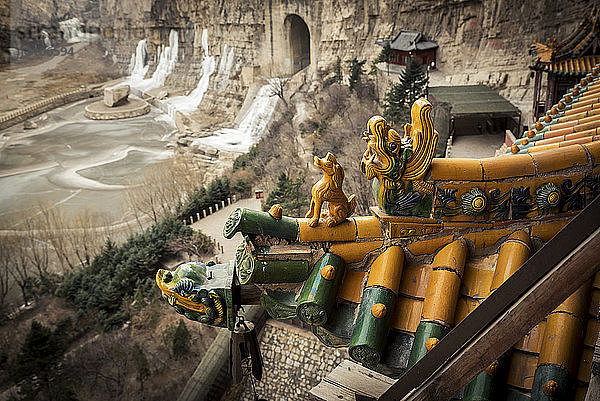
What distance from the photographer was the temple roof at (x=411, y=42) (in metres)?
30.8

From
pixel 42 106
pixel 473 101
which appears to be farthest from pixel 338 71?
pixel 42 106

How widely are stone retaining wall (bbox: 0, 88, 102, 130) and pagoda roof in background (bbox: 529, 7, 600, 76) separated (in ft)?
97.2

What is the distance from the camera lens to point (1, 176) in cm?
2980

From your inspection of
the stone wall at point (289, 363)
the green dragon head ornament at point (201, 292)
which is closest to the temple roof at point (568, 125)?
the green dragon head ornament at point (201, 292)

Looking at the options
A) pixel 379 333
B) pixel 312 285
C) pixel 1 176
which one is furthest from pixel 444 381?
pixel 1 176

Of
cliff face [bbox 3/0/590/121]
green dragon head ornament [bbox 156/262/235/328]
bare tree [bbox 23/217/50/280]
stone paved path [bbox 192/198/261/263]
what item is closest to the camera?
green dragon head ornament [bbox 156/262/235/328]

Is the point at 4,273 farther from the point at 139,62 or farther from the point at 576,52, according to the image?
the point at 139,62

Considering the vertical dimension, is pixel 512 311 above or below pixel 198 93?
above

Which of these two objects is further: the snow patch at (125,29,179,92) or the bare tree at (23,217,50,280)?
the snow patch at (125,29,179,92)

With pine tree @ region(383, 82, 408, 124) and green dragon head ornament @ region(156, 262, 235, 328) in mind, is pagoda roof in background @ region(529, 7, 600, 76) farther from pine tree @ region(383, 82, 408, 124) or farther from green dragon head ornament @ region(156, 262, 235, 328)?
green dragon head ornament @ region(156, 262, 235, 328)

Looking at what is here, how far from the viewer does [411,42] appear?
3119 centimetres

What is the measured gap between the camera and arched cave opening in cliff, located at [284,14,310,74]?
41.4 m

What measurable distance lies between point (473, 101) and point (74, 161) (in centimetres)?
2451

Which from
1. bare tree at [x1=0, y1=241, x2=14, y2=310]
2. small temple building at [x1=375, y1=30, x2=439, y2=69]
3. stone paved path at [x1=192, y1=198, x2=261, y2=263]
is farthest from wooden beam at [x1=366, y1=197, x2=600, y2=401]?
small temple building at [x1=375, y1=30, x2=439, y2=69]
